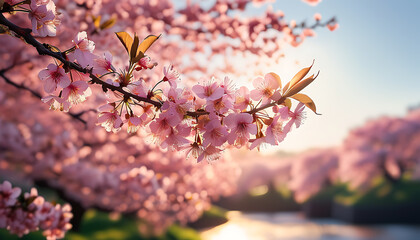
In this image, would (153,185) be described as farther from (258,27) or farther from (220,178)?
(220,178)

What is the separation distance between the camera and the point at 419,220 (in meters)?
15.2

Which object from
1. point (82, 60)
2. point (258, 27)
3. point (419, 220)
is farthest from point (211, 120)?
→ point (419, 220)

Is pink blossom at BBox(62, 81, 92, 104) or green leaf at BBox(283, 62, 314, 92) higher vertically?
pink blossom at BBox(62, 81, 92, 104)

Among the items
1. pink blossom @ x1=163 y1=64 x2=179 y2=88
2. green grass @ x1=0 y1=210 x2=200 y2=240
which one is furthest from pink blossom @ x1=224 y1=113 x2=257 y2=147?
green grass @ x1=0 y1=210 x2=200 y2=240

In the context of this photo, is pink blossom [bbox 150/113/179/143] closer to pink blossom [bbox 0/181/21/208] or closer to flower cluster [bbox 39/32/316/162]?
flower cluster [bbox 39/32/316/162]

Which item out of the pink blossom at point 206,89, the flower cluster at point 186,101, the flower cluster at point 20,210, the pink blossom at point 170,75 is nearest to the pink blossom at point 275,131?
the flower cluster at point 186,101

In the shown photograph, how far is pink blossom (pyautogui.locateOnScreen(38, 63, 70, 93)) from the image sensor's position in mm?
1198

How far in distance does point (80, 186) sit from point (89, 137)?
1.26 meters

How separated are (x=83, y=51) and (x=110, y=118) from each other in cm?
26

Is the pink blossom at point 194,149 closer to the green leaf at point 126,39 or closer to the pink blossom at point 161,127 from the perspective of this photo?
the pink blossom at point 161,127

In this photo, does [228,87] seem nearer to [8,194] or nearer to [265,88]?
[265,88]

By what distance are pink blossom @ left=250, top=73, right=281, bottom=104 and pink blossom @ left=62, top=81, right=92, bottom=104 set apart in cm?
58

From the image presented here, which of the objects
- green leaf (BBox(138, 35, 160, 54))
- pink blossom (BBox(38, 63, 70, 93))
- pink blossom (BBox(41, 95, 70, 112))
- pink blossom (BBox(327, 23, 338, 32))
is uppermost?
pink blossom (BBox(327, 23, 338, 32))

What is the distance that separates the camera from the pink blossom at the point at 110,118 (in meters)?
1.27
